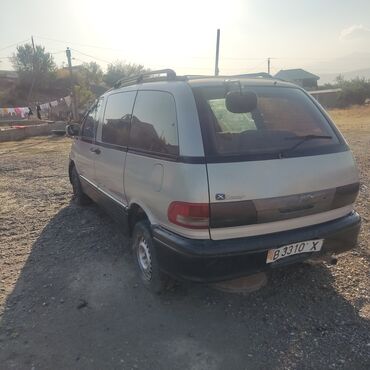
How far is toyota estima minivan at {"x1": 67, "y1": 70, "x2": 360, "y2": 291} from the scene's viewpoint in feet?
8.58

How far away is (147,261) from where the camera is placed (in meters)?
3.34

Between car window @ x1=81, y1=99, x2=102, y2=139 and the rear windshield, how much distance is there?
2.10m

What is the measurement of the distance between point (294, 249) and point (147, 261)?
51.0 inches

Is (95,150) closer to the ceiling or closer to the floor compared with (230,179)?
closer to the floor

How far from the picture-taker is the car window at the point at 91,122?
464 centimetres

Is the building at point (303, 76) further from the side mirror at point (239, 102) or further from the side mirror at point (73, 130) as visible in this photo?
the side mirror at point (239, 102)

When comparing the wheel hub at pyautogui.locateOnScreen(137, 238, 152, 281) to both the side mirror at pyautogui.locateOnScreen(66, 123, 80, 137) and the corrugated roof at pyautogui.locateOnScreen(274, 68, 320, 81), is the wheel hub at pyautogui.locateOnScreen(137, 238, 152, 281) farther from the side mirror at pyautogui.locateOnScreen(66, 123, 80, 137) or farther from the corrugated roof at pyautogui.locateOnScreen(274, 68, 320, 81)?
the corrugated roof at pyautogui.locateOnScreen(274, 68, 320, 81)

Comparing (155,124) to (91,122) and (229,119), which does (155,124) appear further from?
(91,122)

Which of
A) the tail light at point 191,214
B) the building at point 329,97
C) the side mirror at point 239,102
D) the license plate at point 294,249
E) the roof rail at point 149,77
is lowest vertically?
the building at point 329,97

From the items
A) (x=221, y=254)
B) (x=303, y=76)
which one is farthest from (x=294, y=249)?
(x=303, y=76)

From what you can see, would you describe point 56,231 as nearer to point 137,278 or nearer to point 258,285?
point 137,278

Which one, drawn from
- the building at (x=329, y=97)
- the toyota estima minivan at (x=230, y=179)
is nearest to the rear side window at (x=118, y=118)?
the toyota estima minivan at (x=230, y=179)

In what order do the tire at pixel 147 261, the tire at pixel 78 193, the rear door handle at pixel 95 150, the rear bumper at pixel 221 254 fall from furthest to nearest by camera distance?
1. the tire at pixel 78 193
2. the rear door handle at pixel 95 150
3. the tire at pixel 147 261
4. the rear bumper at pixel 221 254

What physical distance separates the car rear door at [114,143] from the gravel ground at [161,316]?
793mm
